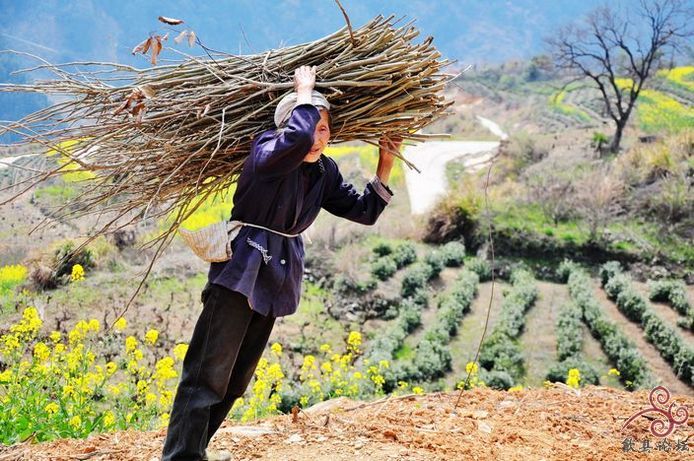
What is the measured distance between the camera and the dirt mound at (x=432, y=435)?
116 inches

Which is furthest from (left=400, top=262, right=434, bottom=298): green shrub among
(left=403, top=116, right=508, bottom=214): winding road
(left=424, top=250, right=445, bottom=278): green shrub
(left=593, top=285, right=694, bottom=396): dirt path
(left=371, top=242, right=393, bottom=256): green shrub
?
(left=593, top=285, right=694, bottom=396): dirt path

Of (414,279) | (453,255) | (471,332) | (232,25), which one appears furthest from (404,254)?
(232,25)

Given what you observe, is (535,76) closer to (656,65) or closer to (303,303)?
(656,65)

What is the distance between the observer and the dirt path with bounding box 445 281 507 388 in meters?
8.88

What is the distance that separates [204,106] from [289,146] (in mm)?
437

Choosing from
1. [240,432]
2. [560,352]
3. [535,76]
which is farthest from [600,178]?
[535,76]

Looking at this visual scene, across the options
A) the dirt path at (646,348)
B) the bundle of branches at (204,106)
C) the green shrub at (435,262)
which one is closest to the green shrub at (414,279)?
the green shrub at (435,262)

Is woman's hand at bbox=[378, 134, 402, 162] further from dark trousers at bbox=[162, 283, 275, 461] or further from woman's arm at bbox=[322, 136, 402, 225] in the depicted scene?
dark trousers at bbox=[162, 283, 275, 461]

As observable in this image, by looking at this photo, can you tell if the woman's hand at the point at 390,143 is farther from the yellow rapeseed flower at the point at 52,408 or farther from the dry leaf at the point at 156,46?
the yellow rapeseed flower at the point at 52,408

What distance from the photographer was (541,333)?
32.9ft

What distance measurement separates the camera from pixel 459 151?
23.1 meters

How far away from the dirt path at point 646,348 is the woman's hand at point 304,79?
25.0 feet

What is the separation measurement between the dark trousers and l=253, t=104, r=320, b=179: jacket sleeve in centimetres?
48

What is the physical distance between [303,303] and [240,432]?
23.5ft
